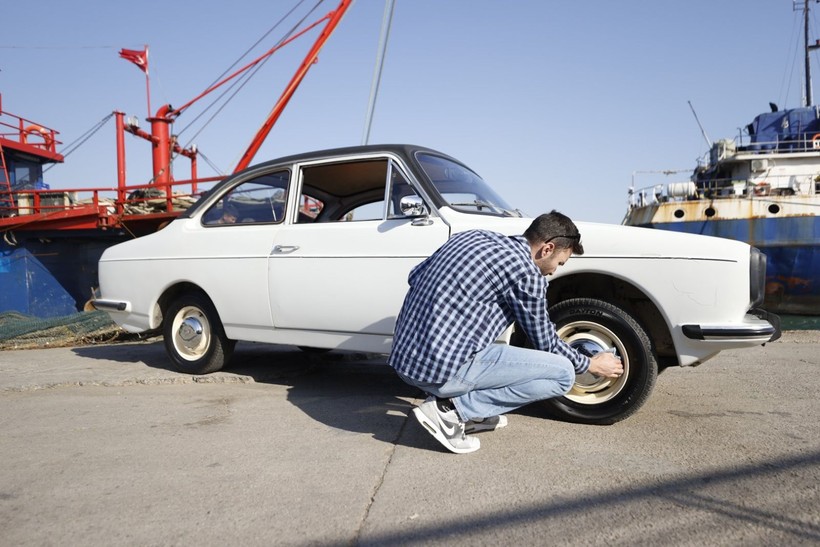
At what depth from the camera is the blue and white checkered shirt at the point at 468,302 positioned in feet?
9.20

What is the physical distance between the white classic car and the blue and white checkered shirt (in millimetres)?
705

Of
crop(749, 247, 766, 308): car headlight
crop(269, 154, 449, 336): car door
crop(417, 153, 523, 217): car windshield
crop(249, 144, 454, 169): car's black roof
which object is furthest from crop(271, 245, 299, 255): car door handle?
crop(749, 247, 766, 308): car headlight

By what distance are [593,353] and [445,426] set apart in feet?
3.31

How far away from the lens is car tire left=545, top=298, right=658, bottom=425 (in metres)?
3.31

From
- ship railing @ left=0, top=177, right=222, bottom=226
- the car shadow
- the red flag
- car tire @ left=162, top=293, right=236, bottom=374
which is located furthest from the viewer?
the red flag

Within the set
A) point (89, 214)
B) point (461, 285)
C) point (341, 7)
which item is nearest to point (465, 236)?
point (461, 285)

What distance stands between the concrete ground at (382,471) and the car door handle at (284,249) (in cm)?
104

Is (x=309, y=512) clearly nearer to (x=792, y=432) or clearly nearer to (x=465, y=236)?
(x=465, y=236)

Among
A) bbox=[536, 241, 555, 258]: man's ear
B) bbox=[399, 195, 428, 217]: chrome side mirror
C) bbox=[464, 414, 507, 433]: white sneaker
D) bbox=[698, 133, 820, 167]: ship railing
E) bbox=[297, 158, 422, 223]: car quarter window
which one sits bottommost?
bbox=[464, 414, 507, 433]: white sneaker

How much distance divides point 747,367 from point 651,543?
12.7 feet

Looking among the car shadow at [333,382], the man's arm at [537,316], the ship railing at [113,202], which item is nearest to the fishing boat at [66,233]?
the ship railing at [113,202]

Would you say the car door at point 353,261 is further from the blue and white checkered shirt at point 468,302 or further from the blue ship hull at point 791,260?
the blue ship hull at point 791,260

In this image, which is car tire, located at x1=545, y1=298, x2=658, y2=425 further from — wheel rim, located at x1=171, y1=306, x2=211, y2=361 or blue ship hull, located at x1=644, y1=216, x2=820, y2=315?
blue ship hull, located at x1=644, y1=216, x2=820, y2=315

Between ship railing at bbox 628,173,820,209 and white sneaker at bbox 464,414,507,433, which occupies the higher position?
ship railing at bbox 628,173,820,209
